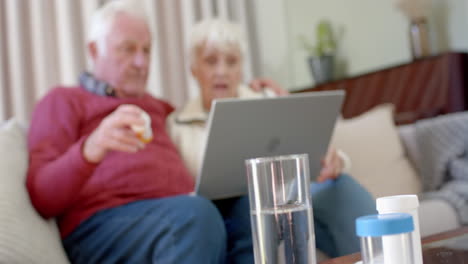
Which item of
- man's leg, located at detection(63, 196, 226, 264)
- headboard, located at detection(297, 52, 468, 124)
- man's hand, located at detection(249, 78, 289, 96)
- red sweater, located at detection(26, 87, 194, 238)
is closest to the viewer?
man's leg, located at detection(63, 196, 226, 264)

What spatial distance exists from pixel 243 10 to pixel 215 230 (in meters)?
2.07

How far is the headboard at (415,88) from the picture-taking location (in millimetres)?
2555

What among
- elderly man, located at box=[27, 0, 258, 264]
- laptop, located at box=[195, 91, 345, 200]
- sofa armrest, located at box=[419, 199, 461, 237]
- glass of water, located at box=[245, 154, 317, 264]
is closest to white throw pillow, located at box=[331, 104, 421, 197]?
sofa armrest, located at box=[419, 199, 461, 237]

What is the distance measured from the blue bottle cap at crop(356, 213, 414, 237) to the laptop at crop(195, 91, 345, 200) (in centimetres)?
71

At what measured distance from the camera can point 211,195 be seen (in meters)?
1.34

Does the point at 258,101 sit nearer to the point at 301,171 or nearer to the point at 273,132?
the point at 273,132

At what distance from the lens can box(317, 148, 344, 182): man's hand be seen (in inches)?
56.1

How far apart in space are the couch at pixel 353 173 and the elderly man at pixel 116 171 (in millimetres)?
56

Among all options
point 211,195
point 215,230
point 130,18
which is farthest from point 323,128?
point 130,18

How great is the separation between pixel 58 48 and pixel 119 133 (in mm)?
1446

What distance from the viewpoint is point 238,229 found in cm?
137

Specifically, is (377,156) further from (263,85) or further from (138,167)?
(138,167)

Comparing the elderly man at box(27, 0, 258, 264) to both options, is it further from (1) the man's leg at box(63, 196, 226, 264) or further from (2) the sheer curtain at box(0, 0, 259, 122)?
(2) the sheer curtain at box(0, 0, 259, 122)

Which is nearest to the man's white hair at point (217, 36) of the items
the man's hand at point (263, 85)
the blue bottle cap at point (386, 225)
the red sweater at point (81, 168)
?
the man's hand at point (263, 85)
